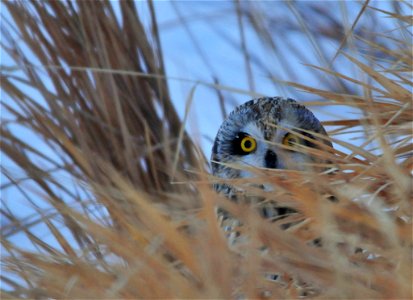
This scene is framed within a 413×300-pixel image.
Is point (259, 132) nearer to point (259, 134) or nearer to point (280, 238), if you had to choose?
point (259, 134)

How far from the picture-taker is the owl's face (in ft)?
5.73

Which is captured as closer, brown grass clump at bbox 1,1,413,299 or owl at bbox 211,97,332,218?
brown grass clump at bbox 1,1,413,299

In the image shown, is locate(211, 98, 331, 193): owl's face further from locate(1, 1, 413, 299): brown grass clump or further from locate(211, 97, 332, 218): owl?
locate(1, 1, 413, 299): brown grass clump

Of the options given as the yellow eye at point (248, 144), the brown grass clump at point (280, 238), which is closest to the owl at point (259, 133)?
the yellow eye at point (248, 144)

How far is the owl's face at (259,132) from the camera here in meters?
1.75

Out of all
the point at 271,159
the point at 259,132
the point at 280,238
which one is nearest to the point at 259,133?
the point at 259,132

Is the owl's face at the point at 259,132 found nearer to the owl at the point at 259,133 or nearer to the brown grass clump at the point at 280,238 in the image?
the owl at the point at 259,133

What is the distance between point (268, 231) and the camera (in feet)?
2.48

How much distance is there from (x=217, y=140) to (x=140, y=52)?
320 mm

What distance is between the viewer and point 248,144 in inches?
72.3

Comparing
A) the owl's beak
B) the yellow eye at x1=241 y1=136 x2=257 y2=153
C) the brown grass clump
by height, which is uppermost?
the yellow eye at x1=241 y1=136 x2=257 y2=153

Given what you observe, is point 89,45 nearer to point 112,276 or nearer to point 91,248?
point 91,248

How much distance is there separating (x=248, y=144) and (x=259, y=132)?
39 millimetres

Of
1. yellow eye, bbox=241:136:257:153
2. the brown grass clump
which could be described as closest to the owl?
yellow eye, bbox=241:136:257:153
